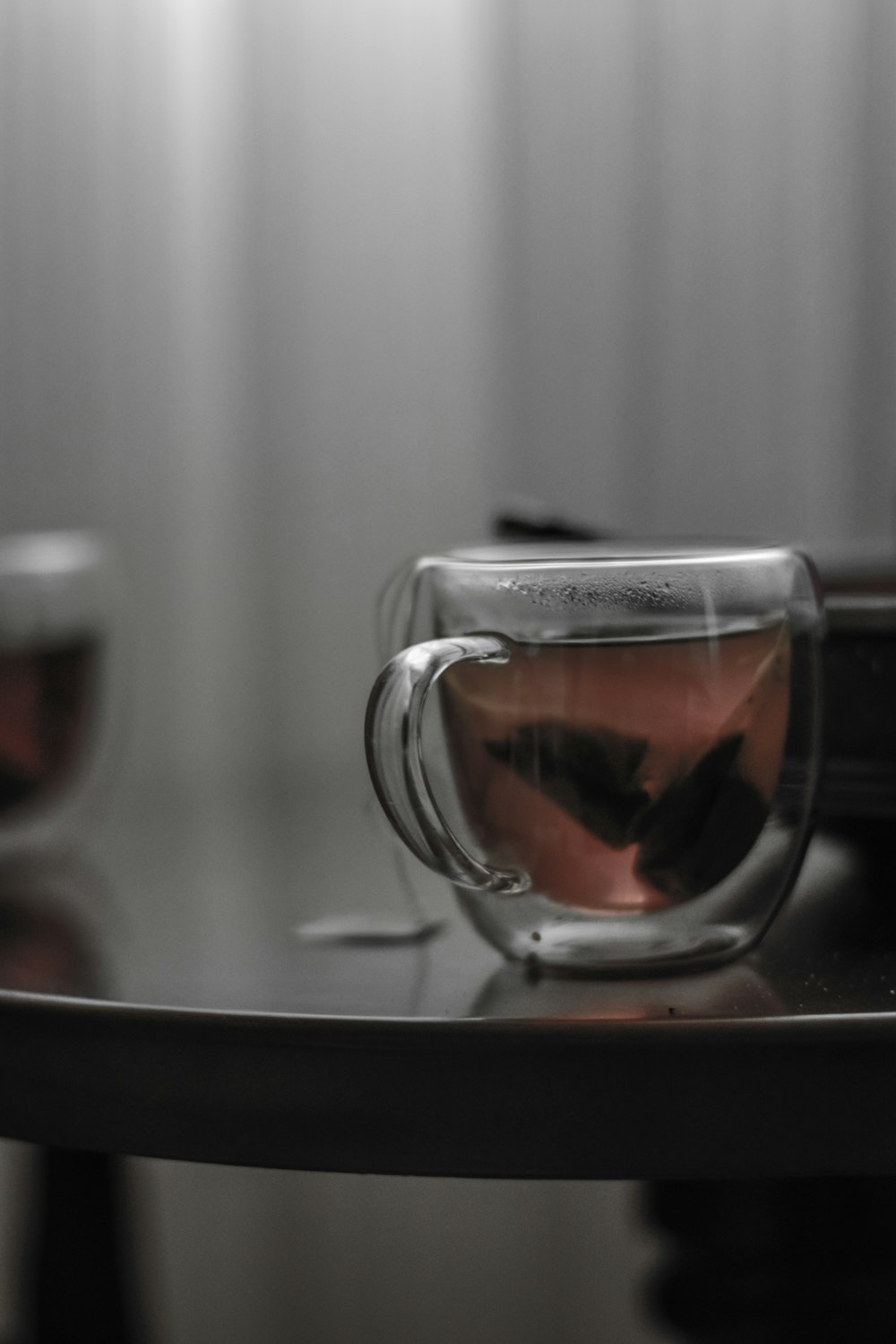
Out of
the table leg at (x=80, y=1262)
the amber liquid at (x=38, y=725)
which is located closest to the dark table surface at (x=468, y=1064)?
the amber liquid at (x=38, y=725)

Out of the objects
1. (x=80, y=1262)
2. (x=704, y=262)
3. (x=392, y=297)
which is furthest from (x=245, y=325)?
(x=80, y=1262)

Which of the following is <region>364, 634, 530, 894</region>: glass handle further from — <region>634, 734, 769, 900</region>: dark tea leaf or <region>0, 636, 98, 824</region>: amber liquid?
<region>0, 636, 98, 824</region>: amber liquid

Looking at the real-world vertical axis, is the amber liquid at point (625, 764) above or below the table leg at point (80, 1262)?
above

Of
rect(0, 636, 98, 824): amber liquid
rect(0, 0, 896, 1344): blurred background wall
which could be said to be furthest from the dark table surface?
rect(0, 0, 896, 1344): blurred background wall

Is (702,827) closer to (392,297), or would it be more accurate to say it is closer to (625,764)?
(625,764)

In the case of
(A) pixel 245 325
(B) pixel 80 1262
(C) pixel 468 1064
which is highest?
(A) pixel 245 325

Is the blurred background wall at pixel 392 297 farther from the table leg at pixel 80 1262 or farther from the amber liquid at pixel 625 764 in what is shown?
the amber liquid at pixel 625 764
